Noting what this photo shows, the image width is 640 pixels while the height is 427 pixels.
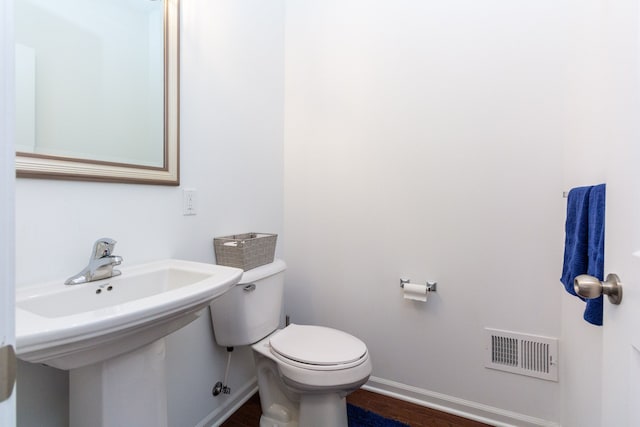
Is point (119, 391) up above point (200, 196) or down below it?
below

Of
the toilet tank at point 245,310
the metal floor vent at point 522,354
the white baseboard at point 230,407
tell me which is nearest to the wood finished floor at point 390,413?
the white baseboard at point 230,407

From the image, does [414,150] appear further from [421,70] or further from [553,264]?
[553,264]

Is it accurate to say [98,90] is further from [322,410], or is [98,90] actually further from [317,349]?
[322,410]

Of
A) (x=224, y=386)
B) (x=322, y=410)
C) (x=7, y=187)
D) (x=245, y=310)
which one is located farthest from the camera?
(x=224, y=386)

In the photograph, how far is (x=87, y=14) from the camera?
100 centimetres

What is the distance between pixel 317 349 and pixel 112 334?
0.82 metres

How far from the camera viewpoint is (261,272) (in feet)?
4.55

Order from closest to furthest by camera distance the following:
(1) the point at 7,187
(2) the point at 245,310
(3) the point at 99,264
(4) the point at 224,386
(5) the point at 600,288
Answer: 1. (1) the point at 7,187
2. (5) the point at 600,288
3. (3) the point at 99,264
4. (2) the point at 245,310
5. (4) the point at 224,386

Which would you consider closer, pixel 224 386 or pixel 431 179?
pixel 224 386

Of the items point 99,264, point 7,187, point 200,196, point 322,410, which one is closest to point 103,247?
point 99,264

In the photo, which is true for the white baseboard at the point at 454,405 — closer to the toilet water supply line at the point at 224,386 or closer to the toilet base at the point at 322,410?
the toilet base at the point at 322,410

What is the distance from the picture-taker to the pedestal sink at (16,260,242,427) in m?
0.58

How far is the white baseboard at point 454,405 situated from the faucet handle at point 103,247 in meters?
1.48

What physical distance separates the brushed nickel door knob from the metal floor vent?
3.37 ft
